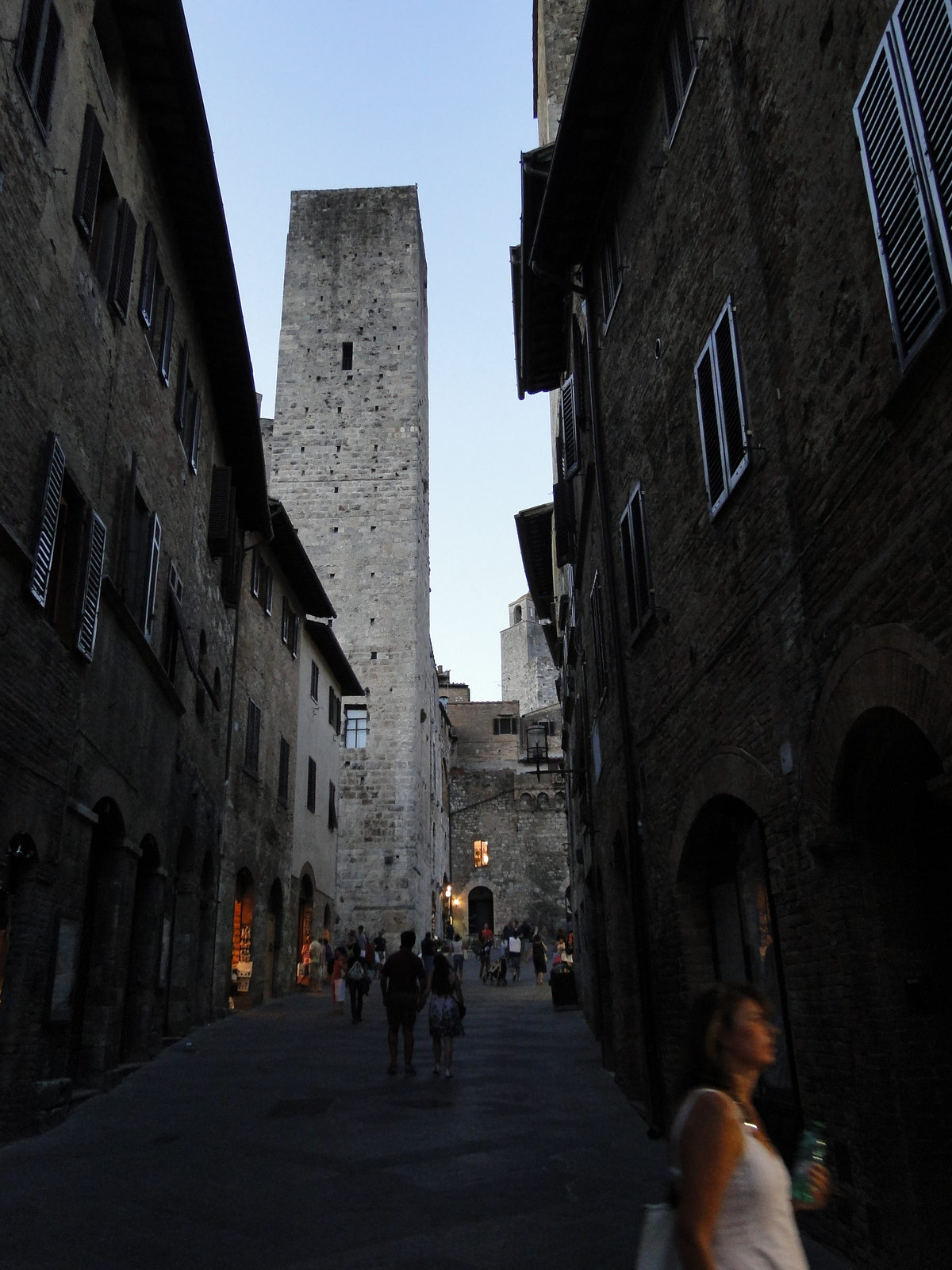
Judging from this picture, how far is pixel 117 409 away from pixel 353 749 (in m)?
23.4

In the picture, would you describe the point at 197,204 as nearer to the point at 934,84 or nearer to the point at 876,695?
the point at 934,84

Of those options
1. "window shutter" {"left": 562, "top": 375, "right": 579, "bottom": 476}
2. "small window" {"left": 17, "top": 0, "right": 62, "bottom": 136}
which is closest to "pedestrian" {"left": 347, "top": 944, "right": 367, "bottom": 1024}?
"window shutter" {"left": 562, "top": 375, "right": 579, "bottom": 476}

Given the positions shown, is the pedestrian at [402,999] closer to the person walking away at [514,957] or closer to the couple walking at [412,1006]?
the couple walking at [412,1006]

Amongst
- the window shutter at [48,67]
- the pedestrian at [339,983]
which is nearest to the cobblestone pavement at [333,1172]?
the pedestrian at [339,983]

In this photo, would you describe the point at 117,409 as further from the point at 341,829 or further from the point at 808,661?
the point at 341,829

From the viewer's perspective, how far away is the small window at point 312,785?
24.5 m

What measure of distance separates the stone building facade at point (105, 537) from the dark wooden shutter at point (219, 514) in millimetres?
31

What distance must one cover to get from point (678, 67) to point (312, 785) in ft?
64.4

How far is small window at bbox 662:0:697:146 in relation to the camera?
743cm

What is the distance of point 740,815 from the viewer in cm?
716

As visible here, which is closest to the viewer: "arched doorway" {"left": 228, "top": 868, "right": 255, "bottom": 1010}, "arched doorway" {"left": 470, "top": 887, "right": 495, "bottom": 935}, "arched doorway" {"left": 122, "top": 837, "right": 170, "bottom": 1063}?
"arched doorway" {"left": 122, "top": 837, "right": 170, "bottom": 1063}

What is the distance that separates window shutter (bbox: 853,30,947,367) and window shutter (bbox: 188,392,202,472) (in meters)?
10.9

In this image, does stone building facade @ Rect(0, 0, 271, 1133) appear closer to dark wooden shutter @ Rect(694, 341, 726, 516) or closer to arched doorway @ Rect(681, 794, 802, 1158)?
dark wooden shutter @ Rect(694, 341, 726, 516)

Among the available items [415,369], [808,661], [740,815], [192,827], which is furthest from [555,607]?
[808,661]
